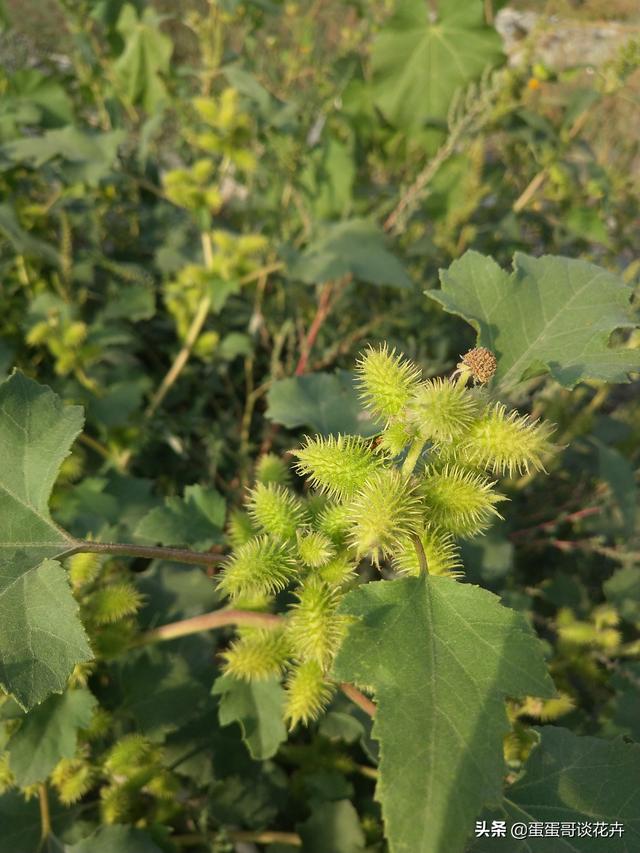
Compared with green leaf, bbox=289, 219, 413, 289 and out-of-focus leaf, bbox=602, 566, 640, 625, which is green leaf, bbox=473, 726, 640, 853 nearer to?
out-of-focus leaf, bbox=602, 566, 640, 625

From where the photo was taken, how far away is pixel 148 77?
2.43 meters

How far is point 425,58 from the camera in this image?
93.8 inches

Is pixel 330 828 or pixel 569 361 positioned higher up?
pixel 569 361

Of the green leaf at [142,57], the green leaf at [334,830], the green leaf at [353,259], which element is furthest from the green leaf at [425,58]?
the green leaf at [334,830]

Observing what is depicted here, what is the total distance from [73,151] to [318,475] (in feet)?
5.11

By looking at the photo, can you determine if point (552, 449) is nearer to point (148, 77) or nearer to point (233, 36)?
point (148, 77)

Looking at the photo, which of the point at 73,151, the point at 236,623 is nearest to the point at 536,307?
the point at 236,623

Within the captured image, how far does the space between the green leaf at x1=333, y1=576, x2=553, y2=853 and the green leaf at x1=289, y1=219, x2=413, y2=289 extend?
1109mm

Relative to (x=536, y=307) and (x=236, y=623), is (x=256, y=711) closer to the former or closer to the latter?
(x=236, y=623)

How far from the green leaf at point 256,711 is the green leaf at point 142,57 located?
2048mm

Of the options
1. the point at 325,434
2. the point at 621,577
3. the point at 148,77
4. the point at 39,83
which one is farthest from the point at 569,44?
the point at 325,434

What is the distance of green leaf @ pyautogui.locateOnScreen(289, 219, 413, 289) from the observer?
1.74m

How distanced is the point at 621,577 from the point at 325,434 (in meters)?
1.13

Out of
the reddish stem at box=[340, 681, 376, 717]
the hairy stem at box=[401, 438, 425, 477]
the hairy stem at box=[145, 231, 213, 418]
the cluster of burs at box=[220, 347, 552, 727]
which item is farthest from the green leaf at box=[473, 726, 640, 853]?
the hairy stem at box=[145, 231, 213, 418]
